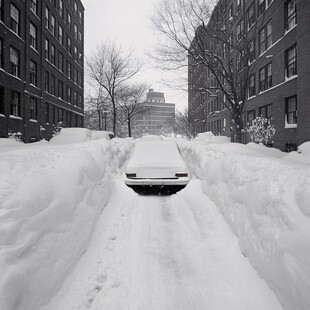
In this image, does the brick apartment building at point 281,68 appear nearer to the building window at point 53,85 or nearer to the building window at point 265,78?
the building window at point 265,78

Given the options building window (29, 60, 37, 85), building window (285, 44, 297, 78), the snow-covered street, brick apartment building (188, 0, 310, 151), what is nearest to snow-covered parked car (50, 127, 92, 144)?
brick apartment building (188, 0, 310, 151)

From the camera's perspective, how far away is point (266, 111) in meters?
23.0

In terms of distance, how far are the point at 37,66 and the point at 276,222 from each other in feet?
88.5

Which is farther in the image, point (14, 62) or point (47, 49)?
point (47, 49)

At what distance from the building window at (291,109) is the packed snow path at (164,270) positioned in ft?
50.0

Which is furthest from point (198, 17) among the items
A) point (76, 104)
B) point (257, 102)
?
point (76, 104)

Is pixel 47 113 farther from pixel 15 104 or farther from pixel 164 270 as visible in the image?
pixel 164 270

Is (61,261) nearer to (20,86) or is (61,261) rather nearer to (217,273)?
(217,273)

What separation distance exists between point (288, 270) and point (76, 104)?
→ 134 feet

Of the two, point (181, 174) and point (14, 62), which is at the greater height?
point (14, 62)

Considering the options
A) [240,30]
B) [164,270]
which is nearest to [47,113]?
[240,30]

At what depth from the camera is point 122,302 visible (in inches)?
122

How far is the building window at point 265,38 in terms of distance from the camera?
2193 cm

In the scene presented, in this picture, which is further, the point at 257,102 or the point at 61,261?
the point at 257,102
